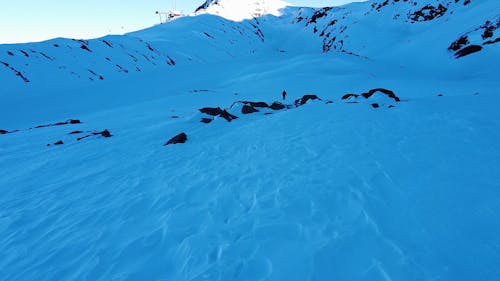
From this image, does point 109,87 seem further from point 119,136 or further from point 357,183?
point 357,183

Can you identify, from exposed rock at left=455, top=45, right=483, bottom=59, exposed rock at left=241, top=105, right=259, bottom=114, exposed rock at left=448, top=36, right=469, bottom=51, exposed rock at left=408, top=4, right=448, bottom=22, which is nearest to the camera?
exposed rock at left=241, top=105, right=259, bottom=114

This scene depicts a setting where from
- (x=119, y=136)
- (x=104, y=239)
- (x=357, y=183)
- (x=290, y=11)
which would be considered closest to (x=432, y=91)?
(x=357, y=183)

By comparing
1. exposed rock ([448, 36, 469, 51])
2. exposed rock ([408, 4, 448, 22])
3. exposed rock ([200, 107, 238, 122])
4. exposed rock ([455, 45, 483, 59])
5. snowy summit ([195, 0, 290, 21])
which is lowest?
exposed rock ([200, 107, 238, 122])

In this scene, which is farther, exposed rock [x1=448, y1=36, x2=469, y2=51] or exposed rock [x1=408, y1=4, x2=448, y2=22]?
exposed rock [x1=408, y1=4, x2=448, y2=22]

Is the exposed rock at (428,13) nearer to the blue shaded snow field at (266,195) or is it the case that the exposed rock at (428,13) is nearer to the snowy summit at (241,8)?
the blue shaded snow field at (266,195)

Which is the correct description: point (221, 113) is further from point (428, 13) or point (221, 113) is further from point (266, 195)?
point (428, 13)

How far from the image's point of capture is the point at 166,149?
33.5ft

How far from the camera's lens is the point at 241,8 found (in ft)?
355

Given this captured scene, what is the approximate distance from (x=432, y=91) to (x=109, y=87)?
29068 mm

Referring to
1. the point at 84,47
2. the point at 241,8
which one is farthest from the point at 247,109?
the point at 241,8

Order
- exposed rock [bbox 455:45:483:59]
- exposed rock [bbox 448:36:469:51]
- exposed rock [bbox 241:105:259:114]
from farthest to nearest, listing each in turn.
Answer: exposed rock [bbox 448:36:469:51], exposed rock [bbox 455:45:483:59], exposed rock [bbox 241:105:259:114]

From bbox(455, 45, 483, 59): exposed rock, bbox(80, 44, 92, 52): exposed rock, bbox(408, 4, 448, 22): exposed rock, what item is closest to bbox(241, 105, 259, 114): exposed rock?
bbox(455, 45, 483, 59): exposed rock

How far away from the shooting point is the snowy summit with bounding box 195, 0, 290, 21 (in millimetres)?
98188

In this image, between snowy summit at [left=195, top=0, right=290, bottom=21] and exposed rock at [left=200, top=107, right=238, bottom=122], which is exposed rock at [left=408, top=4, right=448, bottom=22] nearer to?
snowy summit at [left=195, top=0, right=290, bottom=21]
